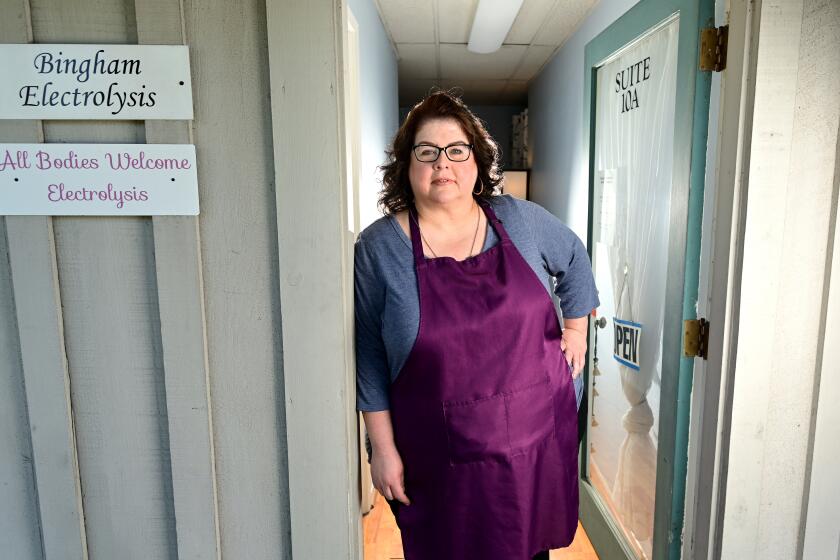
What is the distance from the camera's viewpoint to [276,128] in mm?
937

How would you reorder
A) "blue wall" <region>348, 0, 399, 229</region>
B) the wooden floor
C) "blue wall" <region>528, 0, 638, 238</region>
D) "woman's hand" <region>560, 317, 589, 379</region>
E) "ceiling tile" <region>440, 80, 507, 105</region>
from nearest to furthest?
"woman's hand" <region>560, 317, 589, 379</region>
the wooden floor
"blue wall" <region>348, 0, 399, 229</region>
"blue wall" <region>528, 0, 638, 238</region>
"ceiling tile" <region>440, 80, 507, 105</region>

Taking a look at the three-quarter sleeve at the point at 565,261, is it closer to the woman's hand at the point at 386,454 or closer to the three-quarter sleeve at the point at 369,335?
the three-quarter sleeve at the point at 369,335

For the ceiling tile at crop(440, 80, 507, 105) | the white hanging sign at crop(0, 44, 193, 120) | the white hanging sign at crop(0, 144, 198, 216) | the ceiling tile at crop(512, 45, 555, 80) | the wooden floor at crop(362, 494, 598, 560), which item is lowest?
the wooden floor at crop(362, 494, 598, 560)

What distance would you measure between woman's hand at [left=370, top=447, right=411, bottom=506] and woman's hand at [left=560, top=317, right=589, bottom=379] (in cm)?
51

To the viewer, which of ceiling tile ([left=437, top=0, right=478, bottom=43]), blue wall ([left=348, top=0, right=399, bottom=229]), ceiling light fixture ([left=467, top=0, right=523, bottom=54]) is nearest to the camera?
blue wall ([left=348, top=0, right=399, bottom=229])

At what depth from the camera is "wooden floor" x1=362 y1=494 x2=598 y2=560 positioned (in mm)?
2189

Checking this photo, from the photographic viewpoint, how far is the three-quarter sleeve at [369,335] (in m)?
1.14

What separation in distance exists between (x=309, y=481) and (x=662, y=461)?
3.57 ft

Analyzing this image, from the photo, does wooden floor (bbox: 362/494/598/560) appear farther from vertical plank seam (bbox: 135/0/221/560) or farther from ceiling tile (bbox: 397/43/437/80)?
ceiling tile (bbox: 397/43/437/80)

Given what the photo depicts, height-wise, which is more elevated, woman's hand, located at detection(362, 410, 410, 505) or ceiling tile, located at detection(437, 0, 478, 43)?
ceiling tile, located at detection(437, 0, 478, 43)

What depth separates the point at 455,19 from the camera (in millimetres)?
2877

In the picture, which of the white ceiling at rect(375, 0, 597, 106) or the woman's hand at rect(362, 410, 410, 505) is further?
the white ceiling at rect(375, 0, 597, 106)

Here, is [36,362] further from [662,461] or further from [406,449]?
[662,461]

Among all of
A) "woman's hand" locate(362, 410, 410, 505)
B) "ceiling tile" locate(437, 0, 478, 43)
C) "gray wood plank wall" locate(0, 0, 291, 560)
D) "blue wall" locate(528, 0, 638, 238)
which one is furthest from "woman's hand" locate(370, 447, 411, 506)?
"ceiling tile" locate(437, 0, 478, 43)
